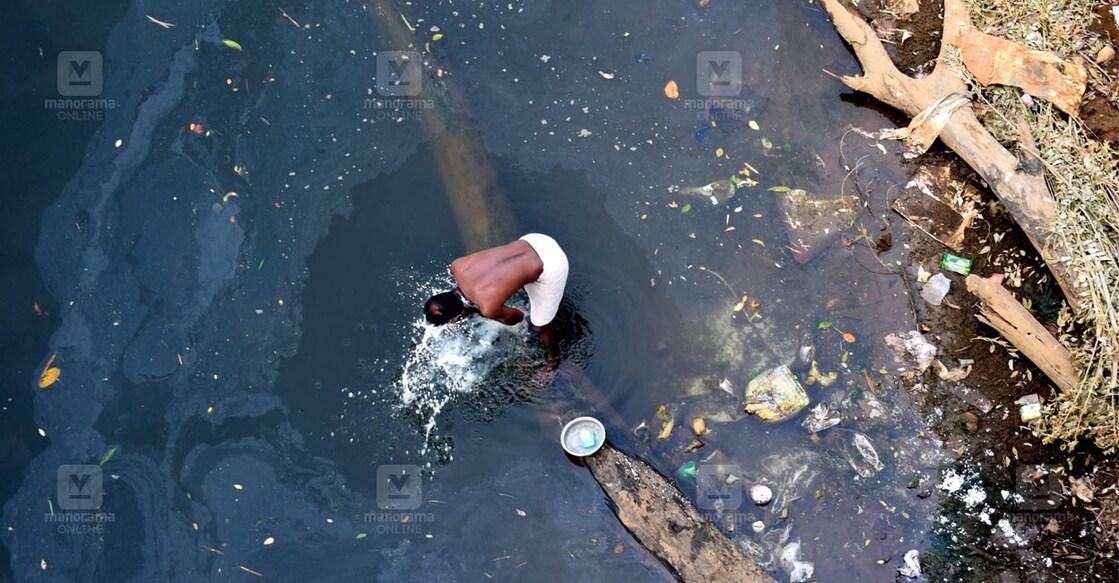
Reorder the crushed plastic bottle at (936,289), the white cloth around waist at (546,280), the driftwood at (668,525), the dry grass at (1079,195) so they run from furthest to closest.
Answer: the crushed plastic bottle at (936,289) < the dry grass at (1079,195) < the driftwood at (668,525) < the white cloth around waist at (546,280)

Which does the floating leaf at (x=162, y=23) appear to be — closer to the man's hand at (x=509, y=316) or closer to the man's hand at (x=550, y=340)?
the man's hand at (x=509, y=316)

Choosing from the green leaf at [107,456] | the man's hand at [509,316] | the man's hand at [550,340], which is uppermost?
the man's hand at [509,316]

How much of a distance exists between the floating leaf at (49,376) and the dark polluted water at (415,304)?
4cm

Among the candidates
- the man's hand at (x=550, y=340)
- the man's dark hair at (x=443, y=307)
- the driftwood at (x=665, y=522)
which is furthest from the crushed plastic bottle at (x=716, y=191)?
the man's dark hair at (x=443, y=307)

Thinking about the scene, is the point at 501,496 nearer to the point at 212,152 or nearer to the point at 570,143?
the point at 570,143

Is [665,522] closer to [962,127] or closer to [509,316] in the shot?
[509,316]

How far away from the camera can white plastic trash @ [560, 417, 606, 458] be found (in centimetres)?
A: 430

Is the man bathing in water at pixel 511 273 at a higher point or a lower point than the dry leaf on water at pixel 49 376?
higher

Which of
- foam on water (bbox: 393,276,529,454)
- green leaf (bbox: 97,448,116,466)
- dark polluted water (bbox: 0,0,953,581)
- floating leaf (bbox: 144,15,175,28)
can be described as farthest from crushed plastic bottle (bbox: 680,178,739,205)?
green leaf (bbox: 97,448,116,466)

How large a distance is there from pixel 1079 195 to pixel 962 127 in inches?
28.7

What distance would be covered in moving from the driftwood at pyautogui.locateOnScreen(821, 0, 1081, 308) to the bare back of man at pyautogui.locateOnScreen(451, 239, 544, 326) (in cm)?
272

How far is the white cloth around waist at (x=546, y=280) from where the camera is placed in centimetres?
373

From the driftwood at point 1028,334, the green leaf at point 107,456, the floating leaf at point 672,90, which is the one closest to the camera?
the driftwood at point 1028,334

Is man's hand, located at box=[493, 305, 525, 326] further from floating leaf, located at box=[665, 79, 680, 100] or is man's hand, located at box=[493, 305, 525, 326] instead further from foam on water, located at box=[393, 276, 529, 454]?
floating leaf, located at box=[665, 79, 680, 100]
